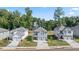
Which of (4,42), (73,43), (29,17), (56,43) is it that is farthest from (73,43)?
(4,42)

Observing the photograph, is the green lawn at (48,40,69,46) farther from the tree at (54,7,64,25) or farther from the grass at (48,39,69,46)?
the tree at (54,7,64,25)

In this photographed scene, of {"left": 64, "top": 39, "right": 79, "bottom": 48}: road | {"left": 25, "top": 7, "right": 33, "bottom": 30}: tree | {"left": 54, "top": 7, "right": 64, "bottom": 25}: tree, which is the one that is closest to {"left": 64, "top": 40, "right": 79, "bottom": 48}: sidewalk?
{"left": 64, "top": 39, "right": 79, "bottom": 48}: road

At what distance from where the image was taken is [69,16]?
3.01 m

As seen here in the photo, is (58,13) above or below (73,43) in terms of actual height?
above

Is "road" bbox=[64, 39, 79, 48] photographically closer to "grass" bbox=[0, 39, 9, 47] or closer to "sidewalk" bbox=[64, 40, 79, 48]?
"sidewalk" bbox=[64, 40, 79, 48]

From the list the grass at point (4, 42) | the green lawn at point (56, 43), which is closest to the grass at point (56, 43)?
the green lawn at point (56, 43)

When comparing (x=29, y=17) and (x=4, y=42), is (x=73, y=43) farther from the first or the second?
(x=4, y=42)

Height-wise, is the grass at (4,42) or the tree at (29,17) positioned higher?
the tree at (29,17)

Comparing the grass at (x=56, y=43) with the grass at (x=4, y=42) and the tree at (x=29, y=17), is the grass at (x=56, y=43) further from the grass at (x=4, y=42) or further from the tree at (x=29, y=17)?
the grass at (x=4, y=42)

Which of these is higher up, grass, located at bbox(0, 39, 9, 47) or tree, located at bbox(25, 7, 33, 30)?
tree, located at bbox(25, 7, 33, 30)

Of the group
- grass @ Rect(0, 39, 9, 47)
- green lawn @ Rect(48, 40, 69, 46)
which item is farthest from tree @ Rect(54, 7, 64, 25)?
grass @ Rect(0, 39, 9, 47)
